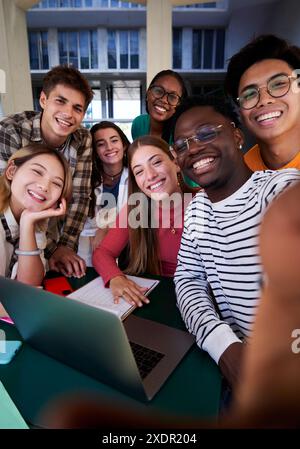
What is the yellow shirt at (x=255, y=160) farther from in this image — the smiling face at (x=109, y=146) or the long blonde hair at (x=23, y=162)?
the smiling face at (x=109, y=146)

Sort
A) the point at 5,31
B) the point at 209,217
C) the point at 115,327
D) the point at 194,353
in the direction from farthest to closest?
the point at 5,31 → the point at 209,217 → the point at 194,353 → the point at 115,327

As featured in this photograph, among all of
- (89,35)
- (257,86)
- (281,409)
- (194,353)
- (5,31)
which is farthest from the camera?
(89,35)

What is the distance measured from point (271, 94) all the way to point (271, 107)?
5cm

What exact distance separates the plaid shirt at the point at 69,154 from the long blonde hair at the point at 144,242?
47 cm

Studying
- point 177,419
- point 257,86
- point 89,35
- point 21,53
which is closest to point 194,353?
point 177,419

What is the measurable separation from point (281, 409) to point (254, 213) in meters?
0.54

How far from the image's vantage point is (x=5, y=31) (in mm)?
3498

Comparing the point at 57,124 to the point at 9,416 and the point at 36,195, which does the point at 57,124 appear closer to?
the point at 36,195

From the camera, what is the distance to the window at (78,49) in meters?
4.00

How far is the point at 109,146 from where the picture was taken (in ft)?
7.10

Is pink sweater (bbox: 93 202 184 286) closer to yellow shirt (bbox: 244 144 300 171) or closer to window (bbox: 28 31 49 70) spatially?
yellow shirt (bbox: 244 144 300 171)

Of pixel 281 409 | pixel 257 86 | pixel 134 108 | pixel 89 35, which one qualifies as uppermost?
pixel 89 35

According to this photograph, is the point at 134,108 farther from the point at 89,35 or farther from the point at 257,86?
the point at 257,86

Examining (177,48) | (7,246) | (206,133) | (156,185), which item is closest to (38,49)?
(177,48)
